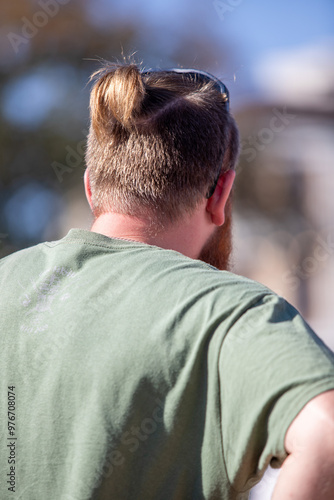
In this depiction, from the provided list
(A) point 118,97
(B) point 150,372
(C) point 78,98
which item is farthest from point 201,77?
(C) point 78,98

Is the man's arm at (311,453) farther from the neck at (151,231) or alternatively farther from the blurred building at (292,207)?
the blurred building at (292,207)

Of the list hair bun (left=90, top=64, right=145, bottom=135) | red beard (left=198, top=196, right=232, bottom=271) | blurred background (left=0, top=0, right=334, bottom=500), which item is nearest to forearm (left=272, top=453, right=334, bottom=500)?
red beard (left=198, top=196, right=232, bottom=271)

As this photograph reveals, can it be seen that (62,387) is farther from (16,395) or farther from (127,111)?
(127,111)

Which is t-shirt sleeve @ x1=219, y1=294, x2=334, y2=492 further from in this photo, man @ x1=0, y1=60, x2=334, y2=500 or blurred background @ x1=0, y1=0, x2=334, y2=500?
blurred background @ x1=0, y1=0, x2=334, y2=500

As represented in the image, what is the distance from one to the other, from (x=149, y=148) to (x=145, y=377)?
67cm

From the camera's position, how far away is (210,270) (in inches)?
50.8

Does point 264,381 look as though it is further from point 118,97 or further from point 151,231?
point 118,97

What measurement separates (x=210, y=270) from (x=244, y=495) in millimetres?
490

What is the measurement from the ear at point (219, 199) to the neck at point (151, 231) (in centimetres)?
7

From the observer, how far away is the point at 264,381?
1.06 meters

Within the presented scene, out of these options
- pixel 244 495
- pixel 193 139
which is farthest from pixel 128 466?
→ pixel 193 139

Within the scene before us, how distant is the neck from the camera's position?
1528 mm

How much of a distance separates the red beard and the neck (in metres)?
0.12

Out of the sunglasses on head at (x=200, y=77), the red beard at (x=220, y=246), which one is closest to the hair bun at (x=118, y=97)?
the sunglasses on head at (x=200, y=77)
